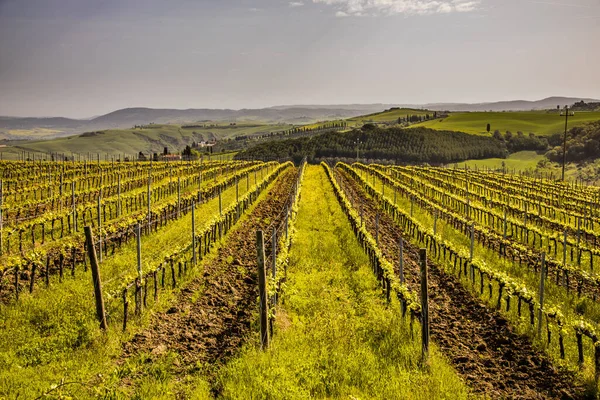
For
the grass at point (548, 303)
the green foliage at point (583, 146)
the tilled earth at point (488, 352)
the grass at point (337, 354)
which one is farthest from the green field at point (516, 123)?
the grass at point (337, 354)

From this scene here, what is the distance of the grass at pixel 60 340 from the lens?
7.53 meters

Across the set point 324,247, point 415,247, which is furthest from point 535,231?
point 324,247

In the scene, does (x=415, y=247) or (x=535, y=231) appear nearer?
(x=415, y=247)

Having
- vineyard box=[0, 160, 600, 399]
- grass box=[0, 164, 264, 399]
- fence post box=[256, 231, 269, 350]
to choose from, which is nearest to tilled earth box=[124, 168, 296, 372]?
vineyard box=[0, 160, 600, 399]

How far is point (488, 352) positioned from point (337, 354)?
139 inches

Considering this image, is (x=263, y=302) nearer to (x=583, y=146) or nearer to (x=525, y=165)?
(x=525, y=165)

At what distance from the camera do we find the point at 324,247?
18.1 m

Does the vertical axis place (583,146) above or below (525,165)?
above

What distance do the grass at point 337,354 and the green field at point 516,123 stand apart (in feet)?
419

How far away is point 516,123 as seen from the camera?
139 m

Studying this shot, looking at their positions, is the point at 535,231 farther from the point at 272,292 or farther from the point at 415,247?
the point at 272,292

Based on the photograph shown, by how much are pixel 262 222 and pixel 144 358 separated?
15253 millimetres

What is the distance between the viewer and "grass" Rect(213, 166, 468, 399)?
7.53m

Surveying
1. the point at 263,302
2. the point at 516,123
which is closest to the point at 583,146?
the point at 516,123
